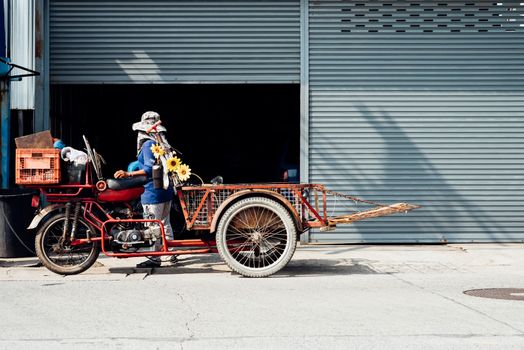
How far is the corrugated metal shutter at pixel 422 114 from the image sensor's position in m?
13.5

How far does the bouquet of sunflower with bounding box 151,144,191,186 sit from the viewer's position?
966 centimetres

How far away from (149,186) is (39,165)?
5.28 feet

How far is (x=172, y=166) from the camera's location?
383 inches

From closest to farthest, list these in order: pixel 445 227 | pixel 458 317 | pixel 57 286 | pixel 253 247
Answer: pixel 458 317, pixel 57 286, pixel 253 247, pixel 445 227

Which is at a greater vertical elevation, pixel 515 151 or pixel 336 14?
pixel 336 14

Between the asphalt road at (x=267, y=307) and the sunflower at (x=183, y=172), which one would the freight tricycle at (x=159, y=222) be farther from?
the asphalt road at (x=267, y=307)

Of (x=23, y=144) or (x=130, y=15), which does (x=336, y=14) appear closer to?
(x=130, y=15)

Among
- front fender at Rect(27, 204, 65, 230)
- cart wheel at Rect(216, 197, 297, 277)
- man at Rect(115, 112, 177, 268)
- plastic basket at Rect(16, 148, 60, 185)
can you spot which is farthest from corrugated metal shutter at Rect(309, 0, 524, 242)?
plastic basket at Rect(16, 148, 60, 185)

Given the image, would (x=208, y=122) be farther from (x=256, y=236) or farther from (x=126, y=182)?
(x=256, y=236)

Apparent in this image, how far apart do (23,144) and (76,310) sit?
9.90 ft

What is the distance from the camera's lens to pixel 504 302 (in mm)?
7766

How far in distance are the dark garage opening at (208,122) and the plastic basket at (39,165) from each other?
840 cm

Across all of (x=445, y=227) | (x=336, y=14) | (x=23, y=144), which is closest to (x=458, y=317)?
(x=23, y=144)

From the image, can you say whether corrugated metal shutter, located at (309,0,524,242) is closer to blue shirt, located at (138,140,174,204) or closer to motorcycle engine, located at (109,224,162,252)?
blue shirt, located at (138,140,174,204)
